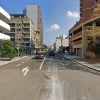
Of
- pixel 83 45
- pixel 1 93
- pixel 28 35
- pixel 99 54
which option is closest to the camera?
pixel 1 93

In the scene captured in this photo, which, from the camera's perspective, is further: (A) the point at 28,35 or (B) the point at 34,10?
(B) the point at 34,10

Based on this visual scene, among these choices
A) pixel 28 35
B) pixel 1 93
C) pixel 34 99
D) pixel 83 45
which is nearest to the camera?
pixel 34 99

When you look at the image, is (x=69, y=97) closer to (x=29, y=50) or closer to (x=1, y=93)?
(x=1, y=93)

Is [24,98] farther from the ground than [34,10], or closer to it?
closer to it

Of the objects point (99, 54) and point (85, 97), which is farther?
point (99, 54)

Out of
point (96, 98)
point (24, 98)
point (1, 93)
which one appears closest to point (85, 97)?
point (96, 98)

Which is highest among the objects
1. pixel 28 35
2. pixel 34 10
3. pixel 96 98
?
pixel 34 10

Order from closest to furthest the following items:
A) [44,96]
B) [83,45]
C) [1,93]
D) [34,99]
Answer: [34,99]
[44,96]
[1,93]
[83,45]

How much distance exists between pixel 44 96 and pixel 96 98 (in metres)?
2.10

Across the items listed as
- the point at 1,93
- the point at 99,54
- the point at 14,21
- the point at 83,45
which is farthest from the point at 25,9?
the point at 1,93

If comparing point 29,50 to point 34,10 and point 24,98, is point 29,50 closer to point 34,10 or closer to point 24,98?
point 34,10

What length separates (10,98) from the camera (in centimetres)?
1082

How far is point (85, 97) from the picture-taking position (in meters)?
11.1

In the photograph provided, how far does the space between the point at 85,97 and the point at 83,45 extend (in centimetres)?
5891
